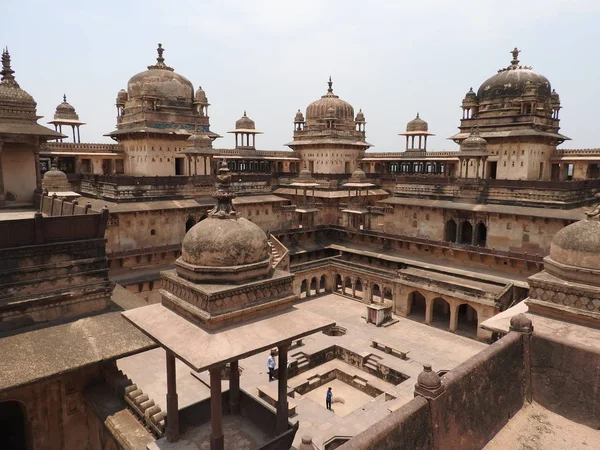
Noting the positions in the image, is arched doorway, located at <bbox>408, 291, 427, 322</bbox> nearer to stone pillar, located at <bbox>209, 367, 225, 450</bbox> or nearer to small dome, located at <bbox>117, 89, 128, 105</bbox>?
stone pillar, located at <bbox>209, 367, 225, 450</bbox>

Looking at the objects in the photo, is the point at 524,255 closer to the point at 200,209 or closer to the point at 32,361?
the point at 200,209

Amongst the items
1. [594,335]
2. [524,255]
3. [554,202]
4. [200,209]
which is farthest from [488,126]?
[594,335]

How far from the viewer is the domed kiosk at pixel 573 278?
9.91m

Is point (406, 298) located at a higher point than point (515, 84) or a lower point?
lower

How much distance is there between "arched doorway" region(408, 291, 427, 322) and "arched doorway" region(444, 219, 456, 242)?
4866 mm

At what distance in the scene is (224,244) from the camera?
356 inches

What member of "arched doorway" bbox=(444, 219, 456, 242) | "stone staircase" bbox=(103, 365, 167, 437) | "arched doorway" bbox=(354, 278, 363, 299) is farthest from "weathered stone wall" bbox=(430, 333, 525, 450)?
"arched doorway" bbox=(354, 278, 363, 299)

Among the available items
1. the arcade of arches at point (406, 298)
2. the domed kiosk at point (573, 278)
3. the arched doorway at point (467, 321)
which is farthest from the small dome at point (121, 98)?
the domed kiosk at point (573, 278)

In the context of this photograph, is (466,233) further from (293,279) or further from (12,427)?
(12,427)

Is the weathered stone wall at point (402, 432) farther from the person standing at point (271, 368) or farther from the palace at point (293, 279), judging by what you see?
the person standing at point (271, 368)

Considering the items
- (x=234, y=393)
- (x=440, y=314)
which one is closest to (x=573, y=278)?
(x=234, y=393)

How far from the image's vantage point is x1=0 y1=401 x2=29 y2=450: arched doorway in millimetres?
10445

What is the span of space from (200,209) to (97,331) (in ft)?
63.8

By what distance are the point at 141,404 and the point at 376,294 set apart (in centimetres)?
2562
